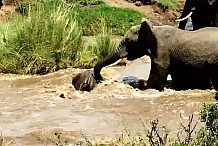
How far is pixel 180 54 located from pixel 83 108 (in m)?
1.89

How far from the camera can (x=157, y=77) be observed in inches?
434

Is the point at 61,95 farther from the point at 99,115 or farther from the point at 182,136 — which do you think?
the point at 182,136

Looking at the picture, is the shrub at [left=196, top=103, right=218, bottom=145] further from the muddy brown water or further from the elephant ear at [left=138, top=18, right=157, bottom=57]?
the elephant ear at [left=138, top=18, right=157, bottom=57]

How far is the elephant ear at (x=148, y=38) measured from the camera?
11.0 metres

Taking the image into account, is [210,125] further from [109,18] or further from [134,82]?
[109,18]

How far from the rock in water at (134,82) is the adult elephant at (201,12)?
2.03 m

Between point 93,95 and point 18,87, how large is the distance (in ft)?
6.01

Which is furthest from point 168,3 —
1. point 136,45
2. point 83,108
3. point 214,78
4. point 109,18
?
point 83,108

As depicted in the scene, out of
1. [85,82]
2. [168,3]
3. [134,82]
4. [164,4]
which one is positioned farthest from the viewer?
[168,3]

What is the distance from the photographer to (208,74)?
1095 centimetres

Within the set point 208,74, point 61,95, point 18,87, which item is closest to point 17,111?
point 61,95

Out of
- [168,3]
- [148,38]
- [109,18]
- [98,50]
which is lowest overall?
[168,3]

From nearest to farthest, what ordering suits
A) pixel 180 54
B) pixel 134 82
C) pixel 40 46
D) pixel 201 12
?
pixel 180 54 → pixel 134 82 → pixel 40 46 → pixel 201 12

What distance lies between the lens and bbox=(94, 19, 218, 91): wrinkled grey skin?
10867 mm
